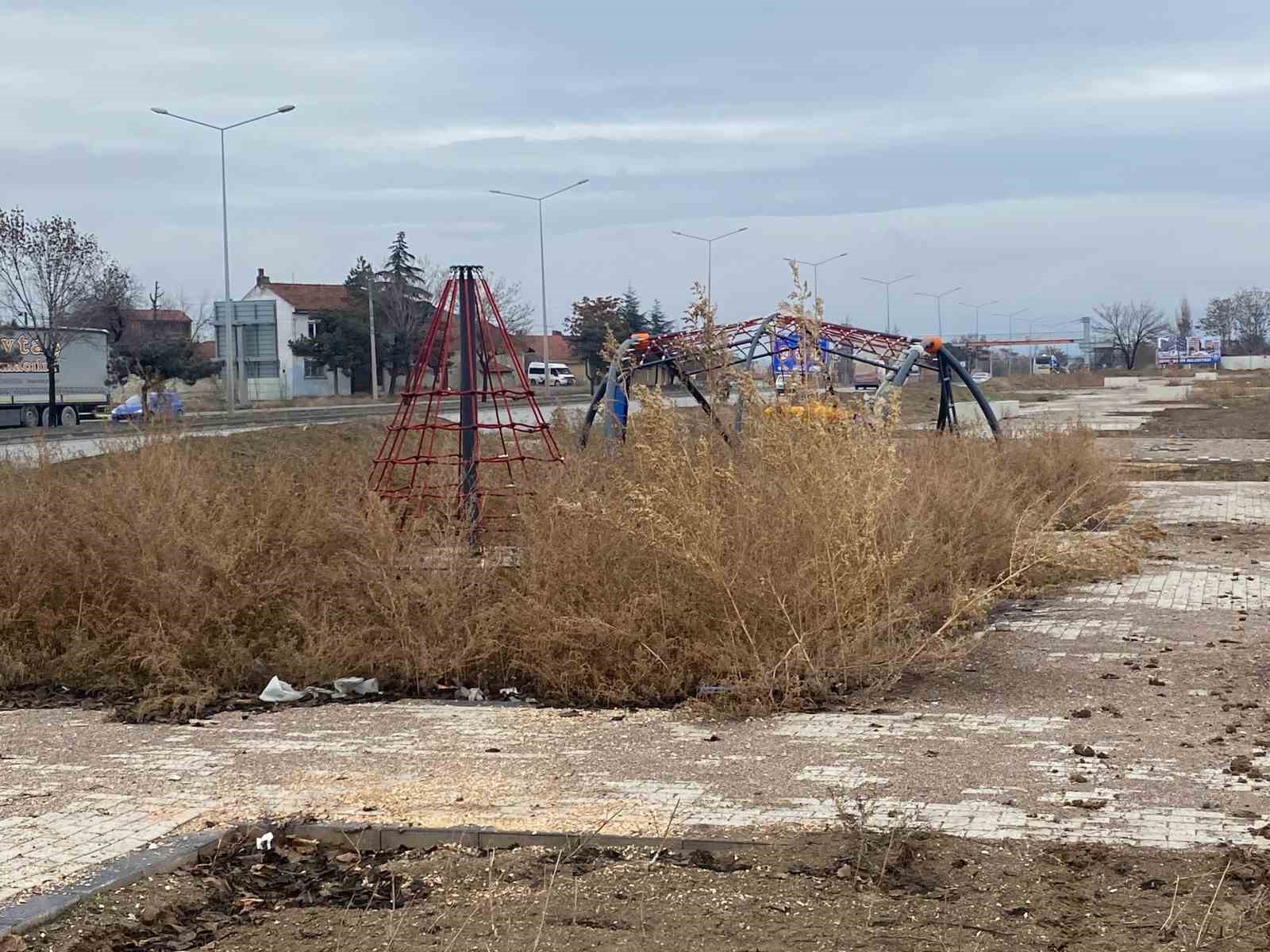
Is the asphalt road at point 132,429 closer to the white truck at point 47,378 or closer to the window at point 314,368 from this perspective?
the white truck at point 47,378

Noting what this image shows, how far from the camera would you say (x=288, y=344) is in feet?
244

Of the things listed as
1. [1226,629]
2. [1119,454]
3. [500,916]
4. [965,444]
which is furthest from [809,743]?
[1119,454]

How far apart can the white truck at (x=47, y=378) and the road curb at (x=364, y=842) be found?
3628cm

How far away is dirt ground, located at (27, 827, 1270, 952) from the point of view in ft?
14.2

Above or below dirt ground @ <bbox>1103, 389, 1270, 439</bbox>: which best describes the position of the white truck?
above

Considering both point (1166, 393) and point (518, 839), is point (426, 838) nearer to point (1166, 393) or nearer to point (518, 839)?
point (518, 839)

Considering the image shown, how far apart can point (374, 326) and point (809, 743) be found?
212 feet

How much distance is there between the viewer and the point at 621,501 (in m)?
8.65

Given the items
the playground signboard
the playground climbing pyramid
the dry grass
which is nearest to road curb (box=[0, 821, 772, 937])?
the dry grass

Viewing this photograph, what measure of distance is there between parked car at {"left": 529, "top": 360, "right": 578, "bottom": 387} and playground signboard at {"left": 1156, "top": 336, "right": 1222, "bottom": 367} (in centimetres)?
5707

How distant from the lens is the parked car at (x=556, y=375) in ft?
260

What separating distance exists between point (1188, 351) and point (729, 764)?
12381 centimetres

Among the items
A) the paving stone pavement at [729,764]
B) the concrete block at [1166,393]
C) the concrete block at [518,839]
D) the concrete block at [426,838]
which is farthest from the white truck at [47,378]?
the concrete block at [1166,393]

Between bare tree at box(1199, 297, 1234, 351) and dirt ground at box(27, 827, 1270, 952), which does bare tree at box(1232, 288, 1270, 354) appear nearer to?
bare tree at box(1199, 297, 1234, 351)
